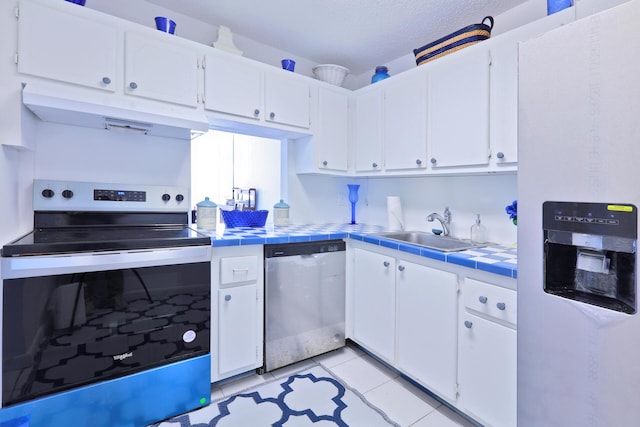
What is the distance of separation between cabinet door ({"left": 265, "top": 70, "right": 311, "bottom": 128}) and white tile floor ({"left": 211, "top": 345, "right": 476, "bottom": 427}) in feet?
5.80

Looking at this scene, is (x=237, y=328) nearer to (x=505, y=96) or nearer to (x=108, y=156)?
(x=108, y=156)

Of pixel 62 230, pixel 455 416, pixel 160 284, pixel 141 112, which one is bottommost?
pixel 455 416

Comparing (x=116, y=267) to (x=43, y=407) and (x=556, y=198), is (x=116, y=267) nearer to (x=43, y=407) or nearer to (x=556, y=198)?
(x=43, y=407)

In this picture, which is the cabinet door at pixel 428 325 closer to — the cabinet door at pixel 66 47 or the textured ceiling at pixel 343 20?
the textured ceiling at pixel 343 20

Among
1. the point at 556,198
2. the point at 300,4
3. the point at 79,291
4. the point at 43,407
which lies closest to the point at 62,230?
the point at 79,291

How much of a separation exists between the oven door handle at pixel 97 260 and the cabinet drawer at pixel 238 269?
15 centimetres

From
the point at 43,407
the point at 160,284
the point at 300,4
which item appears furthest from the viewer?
the point at 300,4

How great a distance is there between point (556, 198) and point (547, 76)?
39 centimetres

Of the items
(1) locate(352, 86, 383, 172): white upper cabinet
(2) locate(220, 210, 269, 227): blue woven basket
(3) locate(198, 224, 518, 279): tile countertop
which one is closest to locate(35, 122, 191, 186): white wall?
(2) locate(220, 210, 269, 227): blue woven basket

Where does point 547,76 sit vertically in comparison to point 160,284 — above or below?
above

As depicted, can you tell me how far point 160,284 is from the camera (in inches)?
60.4

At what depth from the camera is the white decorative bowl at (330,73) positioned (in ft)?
8.48

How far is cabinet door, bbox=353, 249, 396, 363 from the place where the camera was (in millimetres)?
1952

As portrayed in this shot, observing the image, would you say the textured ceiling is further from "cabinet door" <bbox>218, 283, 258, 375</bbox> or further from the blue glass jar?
"cabinet door" <bbox>218, 283, 258, 375</bbox>
